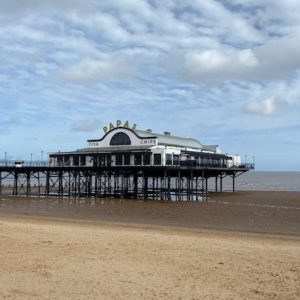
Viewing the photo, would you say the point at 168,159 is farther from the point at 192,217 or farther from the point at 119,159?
the point at 192,217

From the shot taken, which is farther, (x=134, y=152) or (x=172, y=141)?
(x=172, y=141)

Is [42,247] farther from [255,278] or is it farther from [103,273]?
[255,278]

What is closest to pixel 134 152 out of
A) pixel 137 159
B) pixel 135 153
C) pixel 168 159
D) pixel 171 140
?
pixel 135 153

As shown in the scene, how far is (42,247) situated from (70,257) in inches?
80.2

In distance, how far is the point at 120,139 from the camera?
167 ft

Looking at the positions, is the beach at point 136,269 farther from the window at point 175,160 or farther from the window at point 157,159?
the window at point 175,160

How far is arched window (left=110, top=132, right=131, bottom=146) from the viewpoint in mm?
50219

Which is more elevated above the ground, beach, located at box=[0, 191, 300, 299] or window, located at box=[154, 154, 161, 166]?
window, located at box=[154, 154, 161, 166]

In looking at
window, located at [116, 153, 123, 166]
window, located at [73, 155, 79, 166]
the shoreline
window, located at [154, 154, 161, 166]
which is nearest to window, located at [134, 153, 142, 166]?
window, located at [116, 153, 123, 166]

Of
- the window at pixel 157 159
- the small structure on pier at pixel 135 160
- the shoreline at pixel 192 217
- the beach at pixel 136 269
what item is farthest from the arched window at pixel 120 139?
the beach at pixel 136 269

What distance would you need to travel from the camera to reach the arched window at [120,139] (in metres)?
50.2

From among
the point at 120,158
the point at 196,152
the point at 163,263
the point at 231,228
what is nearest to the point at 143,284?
the point at 163,263

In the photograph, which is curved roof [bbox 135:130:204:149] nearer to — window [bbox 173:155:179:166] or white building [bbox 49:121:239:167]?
white building [bbox 49:121:239:167]

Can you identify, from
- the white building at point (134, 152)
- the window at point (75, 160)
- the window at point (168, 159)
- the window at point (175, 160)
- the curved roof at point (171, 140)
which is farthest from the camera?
the window at point (75, 160)
